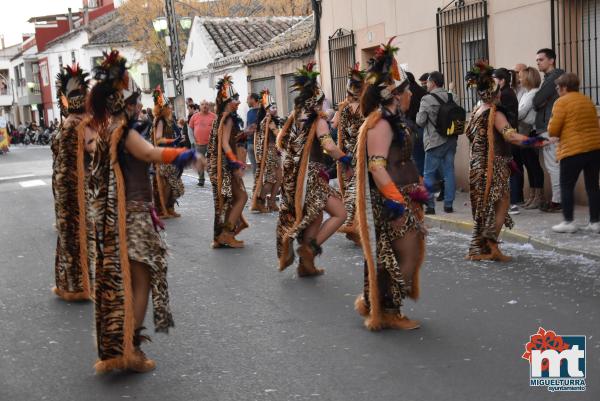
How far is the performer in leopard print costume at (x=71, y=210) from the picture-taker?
280 inches

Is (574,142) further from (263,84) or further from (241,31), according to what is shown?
(241,31)

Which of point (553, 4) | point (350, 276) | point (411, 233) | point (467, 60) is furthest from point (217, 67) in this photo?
point (411, 233)

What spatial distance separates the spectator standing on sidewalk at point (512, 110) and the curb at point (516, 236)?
2.27 ft

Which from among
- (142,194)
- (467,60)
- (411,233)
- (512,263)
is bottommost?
(512,263)

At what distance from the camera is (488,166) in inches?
309

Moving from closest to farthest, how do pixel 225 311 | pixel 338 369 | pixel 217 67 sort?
pixel 338 369 < pixel 225 311 < pixel 217 67

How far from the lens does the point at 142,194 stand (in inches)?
204

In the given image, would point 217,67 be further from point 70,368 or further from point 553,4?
point 70,368

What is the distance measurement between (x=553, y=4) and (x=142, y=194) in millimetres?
7485

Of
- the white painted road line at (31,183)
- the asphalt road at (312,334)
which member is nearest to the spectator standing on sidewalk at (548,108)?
the asphalt road at (312,334)

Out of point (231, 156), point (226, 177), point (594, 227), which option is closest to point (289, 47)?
point (226, 177)

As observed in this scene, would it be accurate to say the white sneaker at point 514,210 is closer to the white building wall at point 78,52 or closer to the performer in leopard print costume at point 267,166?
the performer in leopard print costume at point 267,166

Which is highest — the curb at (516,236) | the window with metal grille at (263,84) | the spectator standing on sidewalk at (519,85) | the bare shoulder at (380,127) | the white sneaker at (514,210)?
the window with metal grille at (263,84)

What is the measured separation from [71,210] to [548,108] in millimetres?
6279
